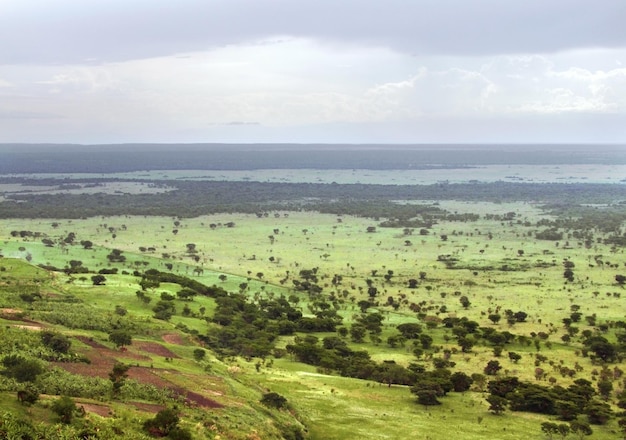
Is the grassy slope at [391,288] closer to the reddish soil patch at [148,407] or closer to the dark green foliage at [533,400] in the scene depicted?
the dark green foliage at [533,400]

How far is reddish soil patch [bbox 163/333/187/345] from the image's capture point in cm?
6869

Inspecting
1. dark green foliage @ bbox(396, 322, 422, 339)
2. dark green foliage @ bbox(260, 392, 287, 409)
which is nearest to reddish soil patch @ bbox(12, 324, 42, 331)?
dark green foliage @ bbox(260, 392, 287, 409)

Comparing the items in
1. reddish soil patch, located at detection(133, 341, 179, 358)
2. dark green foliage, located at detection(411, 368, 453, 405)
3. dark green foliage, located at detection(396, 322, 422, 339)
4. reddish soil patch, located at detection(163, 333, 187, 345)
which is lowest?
dark green foliage, located at detection(396, 322, 422, 339)

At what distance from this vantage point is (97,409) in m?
37.4

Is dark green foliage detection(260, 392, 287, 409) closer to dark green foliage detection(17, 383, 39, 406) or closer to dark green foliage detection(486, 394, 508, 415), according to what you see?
dark green foliage detection(17, 383, 39, 406)

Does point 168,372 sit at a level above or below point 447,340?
above

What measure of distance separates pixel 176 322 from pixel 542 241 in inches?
5403

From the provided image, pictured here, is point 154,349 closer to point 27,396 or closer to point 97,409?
point 97,409

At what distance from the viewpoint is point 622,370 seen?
7488 centimetres

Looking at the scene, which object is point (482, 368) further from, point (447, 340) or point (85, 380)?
point (85, 380)

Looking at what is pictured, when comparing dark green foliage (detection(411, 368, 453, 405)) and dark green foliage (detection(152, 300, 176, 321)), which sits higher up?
dark green foliage (detection(152, 300, 176, 321))

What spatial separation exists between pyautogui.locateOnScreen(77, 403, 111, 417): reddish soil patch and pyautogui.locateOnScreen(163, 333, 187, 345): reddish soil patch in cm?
3015

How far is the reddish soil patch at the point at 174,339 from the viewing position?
225 feet

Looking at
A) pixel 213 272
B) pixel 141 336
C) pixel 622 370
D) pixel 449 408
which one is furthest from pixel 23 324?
pixel 213 272
